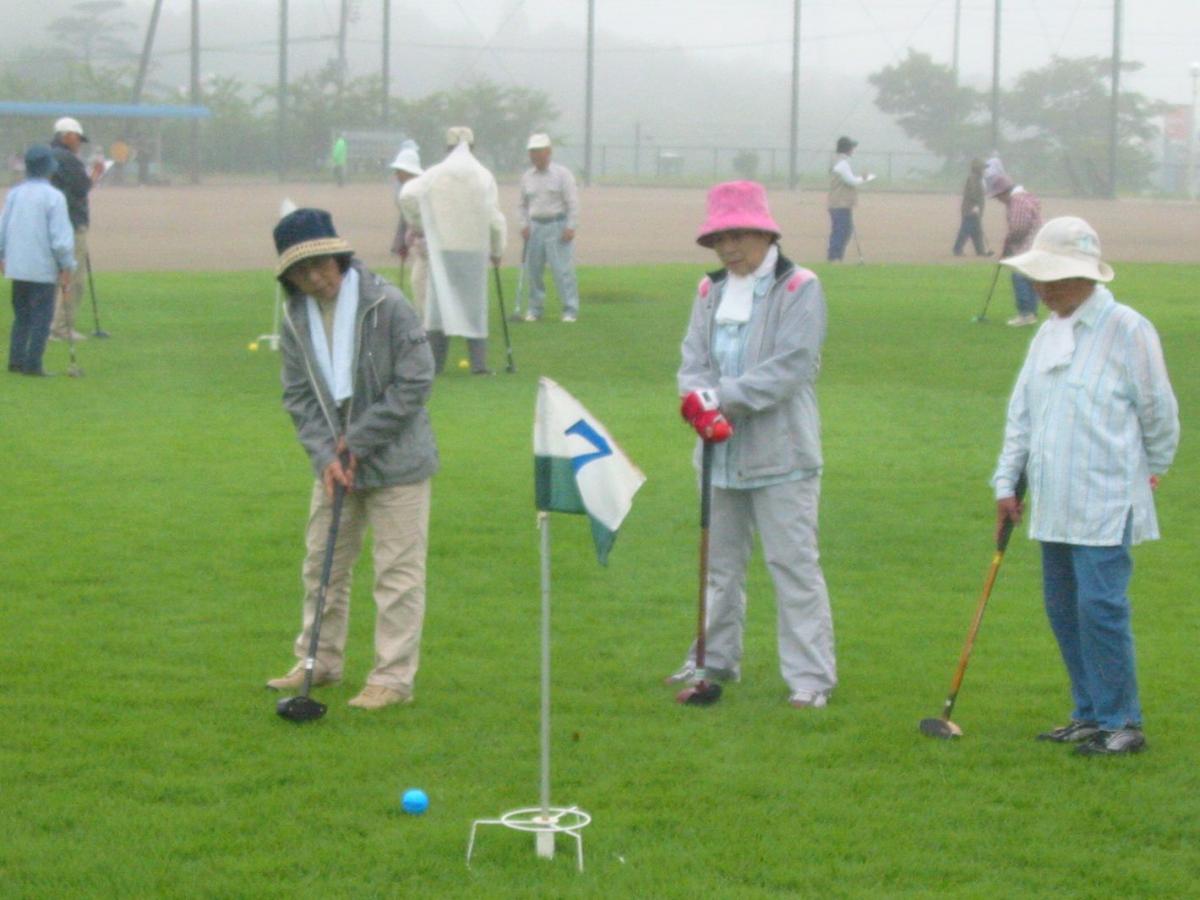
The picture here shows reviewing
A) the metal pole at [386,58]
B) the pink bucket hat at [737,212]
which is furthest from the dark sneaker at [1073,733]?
the metal pole at [386,58]

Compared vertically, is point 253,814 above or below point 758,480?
below

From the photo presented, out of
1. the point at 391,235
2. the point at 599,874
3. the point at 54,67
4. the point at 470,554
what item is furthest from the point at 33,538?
the point at 54,67

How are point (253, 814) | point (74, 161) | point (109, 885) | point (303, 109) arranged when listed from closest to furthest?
point (109, 885) < point (253, 814) < point (74, 161) < point (303, 109)

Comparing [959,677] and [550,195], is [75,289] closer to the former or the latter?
[550,195]

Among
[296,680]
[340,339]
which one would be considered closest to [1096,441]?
[340,339]

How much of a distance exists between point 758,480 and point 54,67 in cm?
6440

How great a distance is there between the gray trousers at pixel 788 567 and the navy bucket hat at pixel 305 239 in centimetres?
169

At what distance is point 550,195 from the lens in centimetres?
2014

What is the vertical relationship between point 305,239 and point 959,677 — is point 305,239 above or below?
above

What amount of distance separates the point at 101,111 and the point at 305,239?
51036 mm

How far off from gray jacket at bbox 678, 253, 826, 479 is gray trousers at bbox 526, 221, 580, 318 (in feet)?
43.6

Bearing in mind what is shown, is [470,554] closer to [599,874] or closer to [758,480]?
[758,480]

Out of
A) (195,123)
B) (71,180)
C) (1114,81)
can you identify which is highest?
(1114,81)

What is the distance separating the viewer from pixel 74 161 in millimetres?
17797
